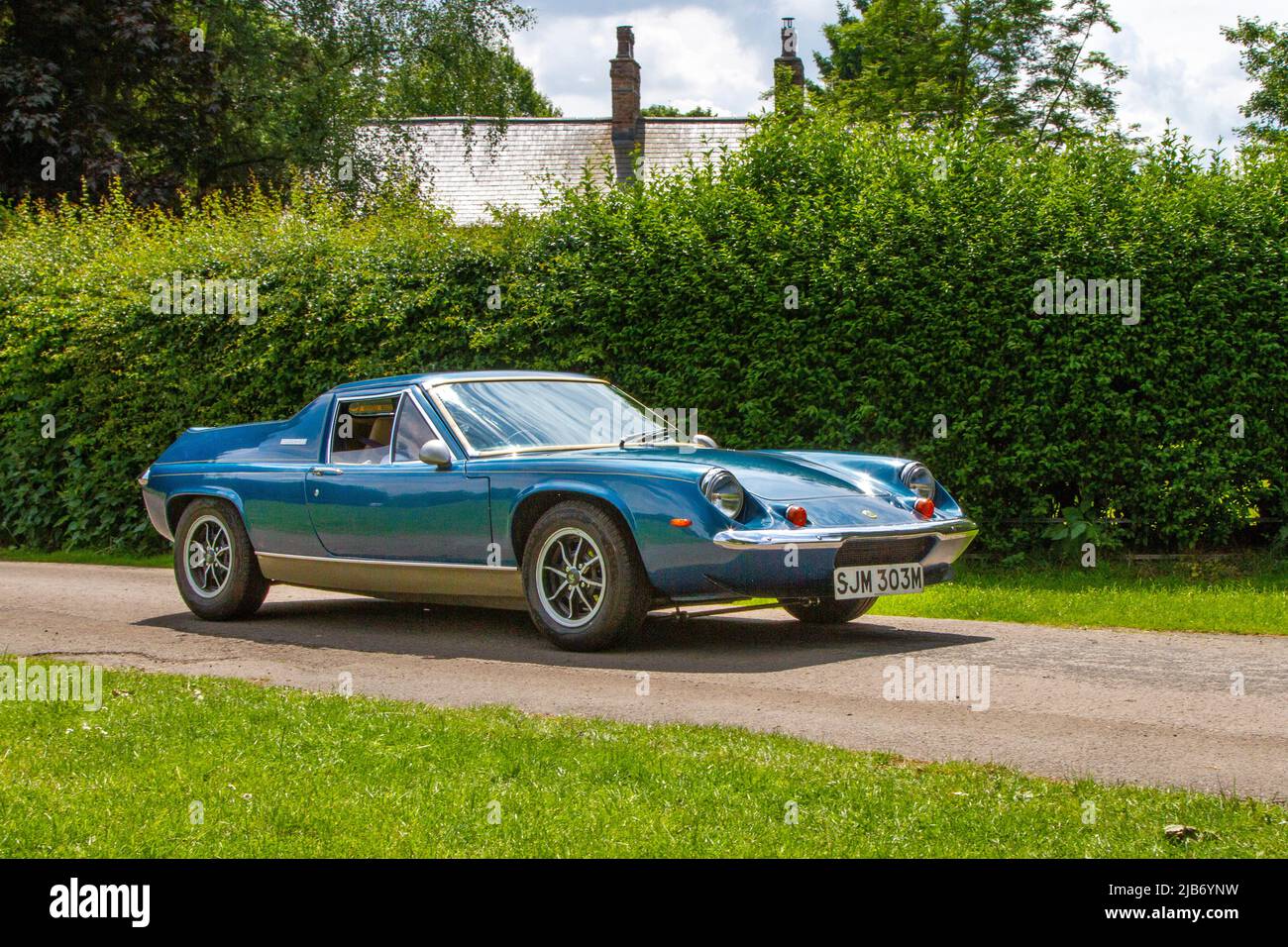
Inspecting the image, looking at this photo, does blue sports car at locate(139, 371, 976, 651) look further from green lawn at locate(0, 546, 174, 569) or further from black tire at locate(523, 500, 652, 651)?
green lawn at locate(0, 546, 174, 569)

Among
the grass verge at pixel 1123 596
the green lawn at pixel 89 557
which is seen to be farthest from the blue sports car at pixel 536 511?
the green lawn at pixel 89 557

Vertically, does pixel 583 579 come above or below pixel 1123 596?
above

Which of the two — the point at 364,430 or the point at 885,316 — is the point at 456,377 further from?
the point at 885,316

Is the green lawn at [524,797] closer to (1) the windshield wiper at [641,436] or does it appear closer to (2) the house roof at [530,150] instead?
(1) the windshield wiper at [641,436]

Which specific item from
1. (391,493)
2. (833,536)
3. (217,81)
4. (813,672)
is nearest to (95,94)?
(217,81)

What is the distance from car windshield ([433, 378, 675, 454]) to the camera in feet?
28.2

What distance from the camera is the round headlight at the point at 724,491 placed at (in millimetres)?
7375

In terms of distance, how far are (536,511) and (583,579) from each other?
1.75 ft

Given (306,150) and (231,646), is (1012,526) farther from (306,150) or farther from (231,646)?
(306,150)

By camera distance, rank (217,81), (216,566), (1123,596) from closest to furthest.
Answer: (216,566), (1123,596), (217,81)

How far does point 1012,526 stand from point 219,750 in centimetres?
786

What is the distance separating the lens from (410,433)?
28.9 ft

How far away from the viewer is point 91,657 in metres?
8.06
